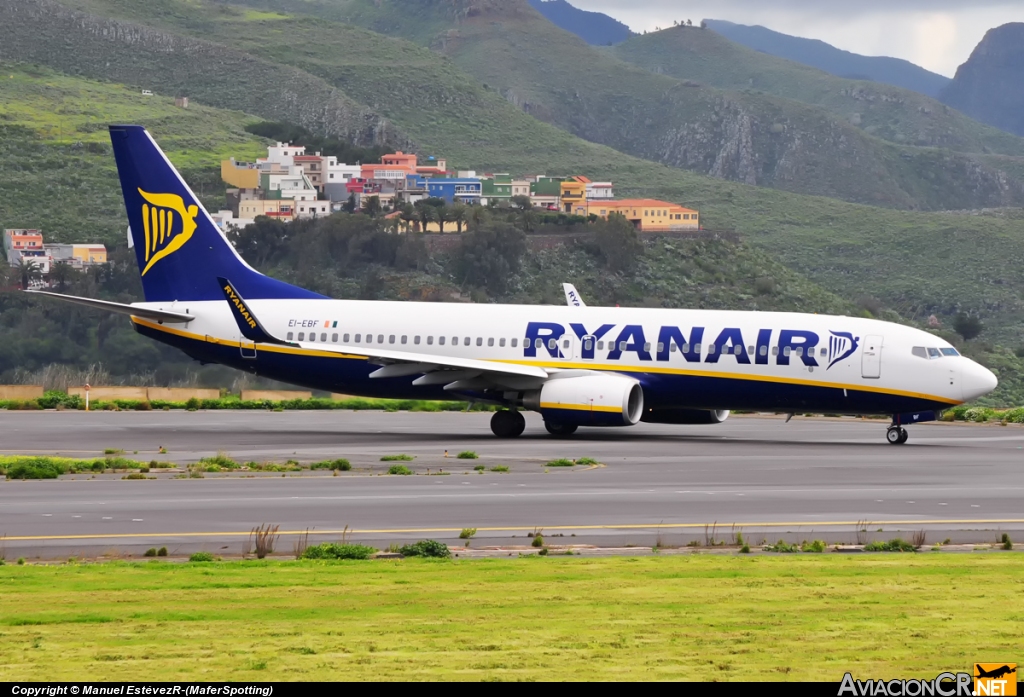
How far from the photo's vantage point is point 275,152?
600 ft

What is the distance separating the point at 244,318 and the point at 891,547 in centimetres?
2518

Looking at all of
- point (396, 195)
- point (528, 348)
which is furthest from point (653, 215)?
point (528, 348)

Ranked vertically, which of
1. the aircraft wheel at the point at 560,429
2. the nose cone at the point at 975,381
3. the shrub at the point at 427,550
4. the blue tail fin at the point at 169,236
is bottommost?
the aircraft wheel at the point at 560,429

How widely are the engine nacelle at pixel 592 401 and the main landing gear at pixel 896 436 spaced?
20.8 feet

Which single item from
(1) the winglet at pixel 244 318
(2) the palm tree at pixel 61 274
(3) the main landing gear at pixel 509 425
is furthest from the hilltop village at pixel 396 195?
(1) the winglet at pixel 244 318

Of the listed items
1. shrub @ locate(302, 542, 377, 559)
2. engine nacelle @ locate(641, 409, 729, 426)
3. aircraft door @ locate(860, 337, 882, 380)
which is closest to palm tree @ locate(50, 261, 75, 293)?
engine nacelle @ locate(641, 409, 729, 426)

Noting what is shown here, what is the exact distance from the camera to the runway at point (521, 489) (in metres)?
22.6

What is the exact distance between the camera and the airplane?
134ft

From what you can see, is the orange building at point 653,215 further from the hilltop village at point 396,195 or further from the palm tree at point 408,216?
the palm tree at point 408,216

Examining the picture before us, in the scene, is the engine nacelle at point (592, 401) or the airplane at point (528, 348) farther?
the engine nacelle at point (592, 401)

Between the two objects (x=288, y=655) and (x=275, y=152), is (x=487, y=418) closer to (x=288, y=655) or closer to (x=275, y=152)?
(x=288, y=655)

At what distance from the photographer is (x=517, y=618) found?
15.1 meters

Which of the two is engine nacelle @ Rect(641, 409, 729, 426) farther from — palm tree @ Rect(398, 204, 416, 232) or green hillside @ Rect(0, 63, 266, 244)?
green hillside @ Rect(0, 63, 266, 244)

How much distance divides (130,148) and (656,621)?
37.6m
